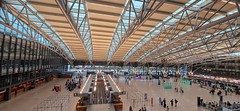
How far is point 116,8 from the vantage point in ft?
31.2

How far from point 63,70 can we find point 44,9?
126ft

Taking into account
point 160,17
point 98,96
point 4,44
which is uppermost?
point 160,17

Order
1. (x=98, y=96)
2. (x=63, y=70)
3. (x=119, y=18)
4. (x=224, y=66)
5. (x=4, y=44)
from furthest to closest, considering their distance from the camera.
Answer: (x=63, y=70) < (x=224, y=66) < (x=98, y=96) < (x=4, y=44) < (x=119, y=18)

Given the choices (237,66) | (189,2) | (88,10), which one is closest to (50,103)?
(88,10)

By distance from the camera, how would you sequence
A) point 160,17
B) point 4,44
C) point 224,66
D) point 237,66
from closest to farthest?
point 160,17 → point 4,44 → point 237,66 → point 224,66

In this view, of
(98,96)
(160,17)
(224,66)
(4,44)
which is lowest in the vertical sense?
(98,96)

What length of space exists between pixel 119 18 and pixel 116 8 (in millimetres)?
1926

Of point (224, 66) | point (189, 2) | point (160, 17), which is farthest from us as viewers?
point (224, 66)

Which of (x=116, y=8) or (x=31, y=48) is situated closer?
(x=116, y=8)

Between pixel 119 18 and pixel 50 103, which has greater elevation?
pixel 119 18

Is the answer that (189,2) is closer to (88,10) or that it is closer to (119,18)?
(119,18)

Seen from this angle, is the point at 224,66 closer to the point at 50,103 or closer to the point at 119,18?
the point at 119,18

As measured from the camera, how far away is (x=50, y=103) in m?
15.5

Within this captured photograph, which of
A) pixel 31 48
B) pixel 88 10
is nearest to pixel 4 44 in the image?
pixel 31 48
